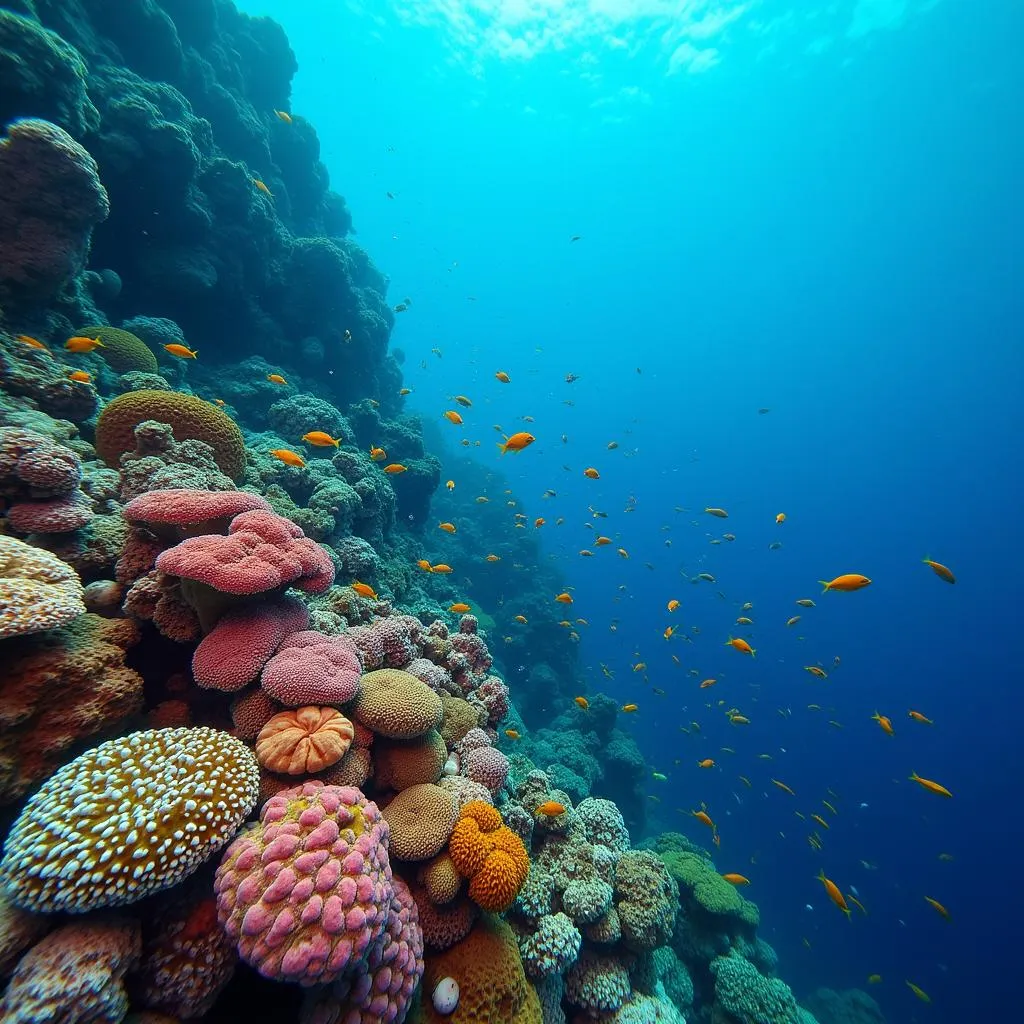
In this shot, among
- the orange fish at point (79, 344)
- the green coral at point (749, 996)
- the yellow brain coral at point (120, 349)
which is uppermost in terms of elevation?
the yellow brain coral at point (120, 349)

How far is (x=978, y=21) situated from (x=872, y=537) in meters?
70.6

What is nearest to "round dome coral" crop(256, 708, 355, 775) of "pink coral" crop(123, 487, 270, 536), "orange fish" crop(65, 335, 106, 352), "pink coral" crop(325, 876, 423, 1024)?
"pink coral" crop(325, 876, 423, 1024)

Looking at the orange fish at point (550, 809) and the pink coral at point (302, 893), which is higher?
the pink coral at point (302, 893)

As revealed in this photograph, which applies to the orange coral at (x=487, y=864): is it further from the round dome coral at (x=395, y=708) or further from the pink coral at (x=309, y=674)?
the pink coral at (x=309, y=674)

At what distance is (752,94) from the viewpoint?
156 ft

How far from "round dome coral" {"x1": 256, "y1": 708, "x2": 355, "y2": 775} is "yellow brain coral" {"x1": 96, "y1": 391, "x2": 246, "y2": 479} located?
408 centimetres

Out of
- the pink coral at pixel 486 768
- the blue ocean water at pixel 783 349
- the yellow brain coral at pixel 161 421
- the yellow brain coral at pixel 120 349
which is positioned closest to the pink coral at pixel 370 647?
the pink coral at pixel 486 768

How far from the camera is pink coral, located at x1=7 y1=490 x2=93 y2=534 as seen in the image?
3084 millimetres

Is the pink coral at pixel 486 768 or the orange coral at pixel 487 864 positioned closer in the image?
the orange coral at pixel 487 864

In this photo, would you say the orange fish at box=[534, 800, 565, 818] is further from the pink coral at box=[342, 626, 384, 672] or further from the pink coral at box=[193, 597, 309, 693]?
the pink coral at box=[193, 597, 309, 693]

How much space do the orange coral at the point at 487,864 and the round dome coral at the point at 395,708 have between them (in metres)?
0.82

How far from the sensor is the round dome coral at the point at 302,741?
2.68 meters

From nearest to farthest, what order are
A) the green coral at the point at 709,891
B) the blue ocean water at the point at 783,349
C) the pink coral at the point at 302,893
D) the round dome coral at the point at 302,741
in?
1. the pink coral at the point at 302,893
2. the round dome coral at the point at 302,741
3. the green coral at the point at 709,891
4. the blue ocean water at the point at 783,349

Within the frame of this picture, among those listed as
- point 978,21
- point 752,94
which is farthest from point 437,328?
point 978,21
